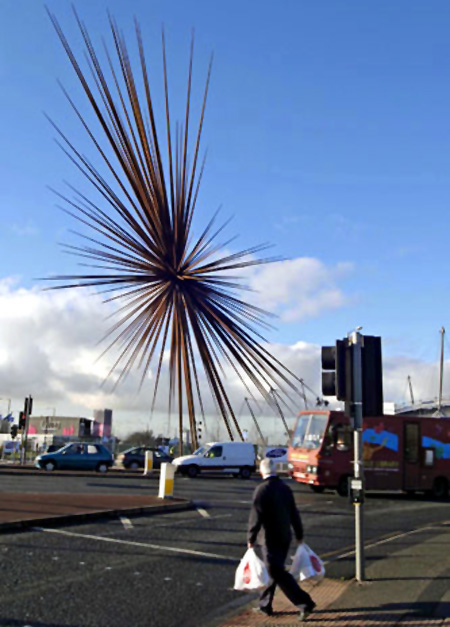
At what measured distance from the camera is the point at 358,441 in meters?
8.18

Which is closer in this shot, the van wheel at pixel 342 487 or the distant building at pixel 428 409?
the van wheel at pixel 342 487

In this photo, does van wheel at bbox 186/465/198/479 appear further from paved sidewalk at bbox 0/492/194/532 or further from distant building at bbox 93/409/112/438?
distant building at bbox 93/409/112/438

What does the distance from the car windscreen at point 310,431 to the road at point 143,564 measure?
625 cm

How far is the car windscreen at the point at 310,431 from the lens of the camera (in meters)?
22.4

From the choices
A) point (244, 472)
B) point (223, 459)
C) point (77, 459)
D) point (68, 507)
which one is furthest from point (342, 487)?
point (77, 459)

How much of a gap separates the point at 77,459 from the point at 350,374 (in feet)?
80.3

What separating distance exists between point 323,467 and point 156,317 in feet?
32.2

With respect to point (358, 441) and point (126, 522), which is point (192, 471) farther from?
point (358, 441)

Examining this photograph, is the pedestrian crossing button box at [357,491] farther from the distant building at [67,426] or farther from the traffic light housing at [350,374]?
the distant building at [67,426]

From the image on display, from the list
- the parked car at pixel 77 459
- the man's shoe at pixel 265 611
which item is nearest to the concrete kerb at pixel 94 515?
the man's shoe at pixel 265 611

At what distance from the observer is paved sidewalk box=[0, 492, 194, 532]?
11.7m

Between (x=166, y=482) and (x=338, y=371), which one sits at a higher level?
(x=338, y=371)

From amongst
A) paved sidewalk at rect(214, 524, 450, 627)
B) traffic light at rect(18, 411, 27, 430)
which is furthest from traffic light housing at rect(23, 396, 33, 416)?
paved sidewalk at rect(214, 524, 450, 627)

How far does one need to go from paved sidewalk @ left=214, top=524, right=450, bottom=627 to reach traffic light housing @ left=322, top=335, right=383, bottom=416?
2.07 metres
